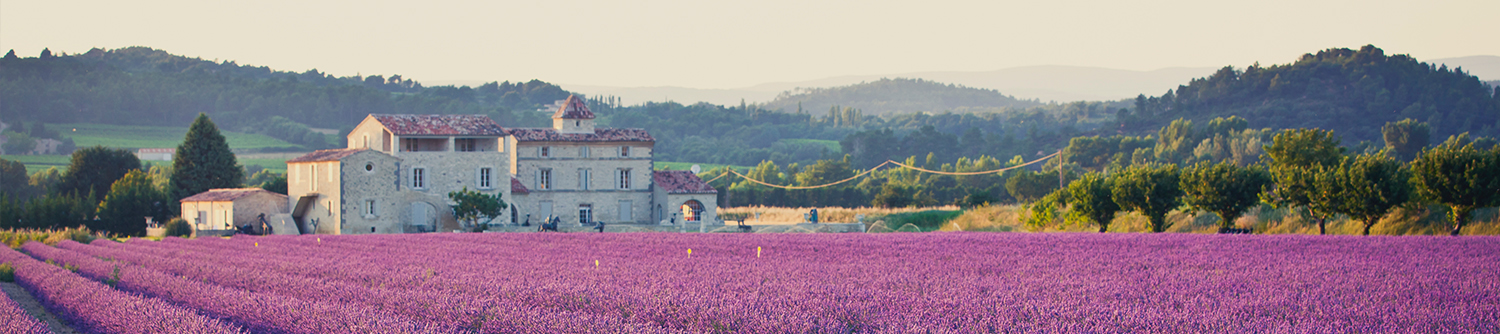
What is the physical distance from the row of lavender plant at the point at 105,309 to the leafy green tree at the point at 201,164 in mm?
37660

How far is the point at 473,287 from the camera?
11.9m

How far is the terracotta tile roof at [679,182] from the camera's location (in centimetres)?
4866

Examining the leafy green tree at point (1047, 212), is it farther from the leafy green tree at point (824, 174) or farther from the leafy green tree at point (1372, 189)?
the leafy green tree at point (824, 174)

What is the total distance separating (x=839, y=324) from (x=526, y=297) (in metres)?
3.89

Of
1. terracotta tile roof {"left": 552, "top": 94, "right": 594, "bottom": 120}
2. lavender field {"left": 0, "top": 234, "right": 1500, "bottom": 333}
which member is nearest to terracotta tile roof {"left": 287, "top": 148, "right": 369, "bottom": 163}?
terracotta tile roof {"left": 552, "top": 94, "right": 594, "bottom": 120}

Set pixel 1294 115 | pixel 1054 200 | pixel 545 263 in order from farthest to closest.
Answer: pixel 1294 115, pixel 1054 200, pixel 545 263

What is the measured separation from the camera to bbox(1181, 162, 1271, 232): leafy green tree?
27203 mm

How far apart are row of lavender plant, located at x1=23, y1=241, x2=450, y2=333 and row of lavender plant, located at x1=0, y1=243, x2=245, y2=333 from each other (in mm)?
340

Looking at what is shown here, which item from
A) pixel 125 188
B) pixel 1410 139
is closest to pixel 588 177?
pixel 125 188

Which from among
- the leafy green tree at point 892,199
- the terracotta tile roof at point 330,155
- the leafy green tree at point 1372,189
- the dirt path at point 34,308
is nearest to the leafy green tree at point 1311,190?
the leafy green tree at point 1372,189

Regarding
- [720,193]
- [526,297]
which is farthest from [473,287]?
[720,193]

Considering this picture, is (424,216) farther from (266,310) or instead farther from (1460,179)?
(1460,179)

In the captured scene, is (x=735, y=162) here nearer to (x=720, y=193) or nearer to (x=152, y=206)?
(x=720, y=193)

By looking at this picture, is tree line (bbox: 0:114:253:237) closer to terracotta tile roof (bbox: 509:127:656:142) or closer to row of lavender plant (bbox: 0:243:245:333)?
terracotta tile roof (bbox: 509:127:656:142)
